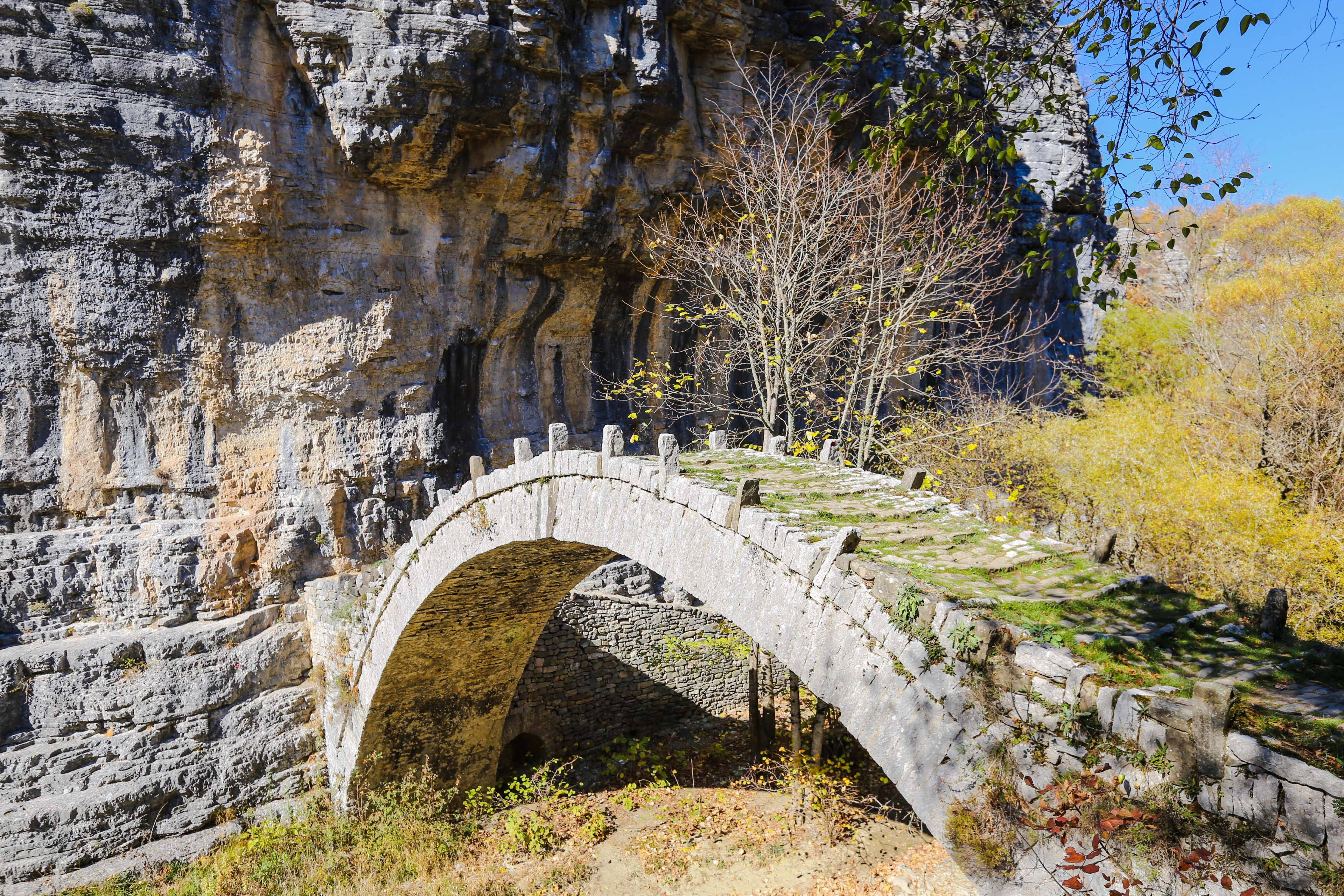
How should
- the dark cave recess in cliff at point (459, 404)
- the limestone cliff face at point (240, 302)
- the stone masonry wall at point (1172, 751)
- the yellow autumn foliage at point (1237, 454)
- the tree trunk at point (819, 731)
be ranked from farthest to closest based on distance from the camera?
the dark cave recess in cliff at point (459, 404) → the limestone cliff face at point (240, 302) → the tree trunk at point (819, 731) → the yellow autumn foliage at point (1237, 454) → the stone masonry wall at point (1172, 751)

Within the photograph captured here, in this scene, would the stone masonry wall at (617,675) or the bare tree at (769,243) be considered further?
the stone masonry wall at (617,675)

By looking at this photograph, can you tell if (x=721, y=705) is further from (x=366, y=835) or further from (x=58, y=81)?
(x=58, y=81)

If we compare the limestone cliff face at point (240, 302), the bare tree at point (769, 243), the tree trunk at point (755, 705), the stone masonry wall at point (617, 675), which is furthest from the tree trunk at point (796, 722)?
the limestone cliff face at point (240, 302)

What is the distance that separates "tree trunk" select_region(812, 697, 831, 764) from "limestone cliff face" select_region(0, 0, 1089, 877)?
8.28 metres

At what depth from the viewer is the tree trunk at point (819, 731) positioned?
32.3ft

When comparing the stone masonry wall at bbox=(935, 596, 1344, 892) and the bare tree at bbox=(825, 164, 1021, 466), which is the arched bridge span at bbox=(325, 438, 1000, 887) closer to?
the stone masonry wall at bbox=(935, 596, 1344, 892)

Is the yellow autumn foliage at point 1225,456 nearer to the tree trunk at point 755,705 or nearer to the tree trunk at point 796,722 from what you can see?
the tree trunk at point 796,722

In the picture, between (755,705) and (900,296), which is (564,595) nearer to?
(755,705)

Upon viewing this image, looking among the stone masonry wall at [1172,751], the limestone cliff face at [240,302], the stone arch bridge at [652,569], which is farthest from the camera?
the limestone cliff face at [240,302]

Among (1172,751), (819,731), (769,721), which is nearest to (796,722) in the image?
(819,731)

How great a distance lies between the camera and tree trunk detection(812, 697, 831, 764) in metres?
9.85

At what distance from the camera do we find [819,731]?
9961 mm

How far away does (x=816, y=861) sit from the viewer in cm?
954

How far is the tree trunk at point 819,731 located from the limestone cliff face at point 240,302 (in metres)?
8.28
